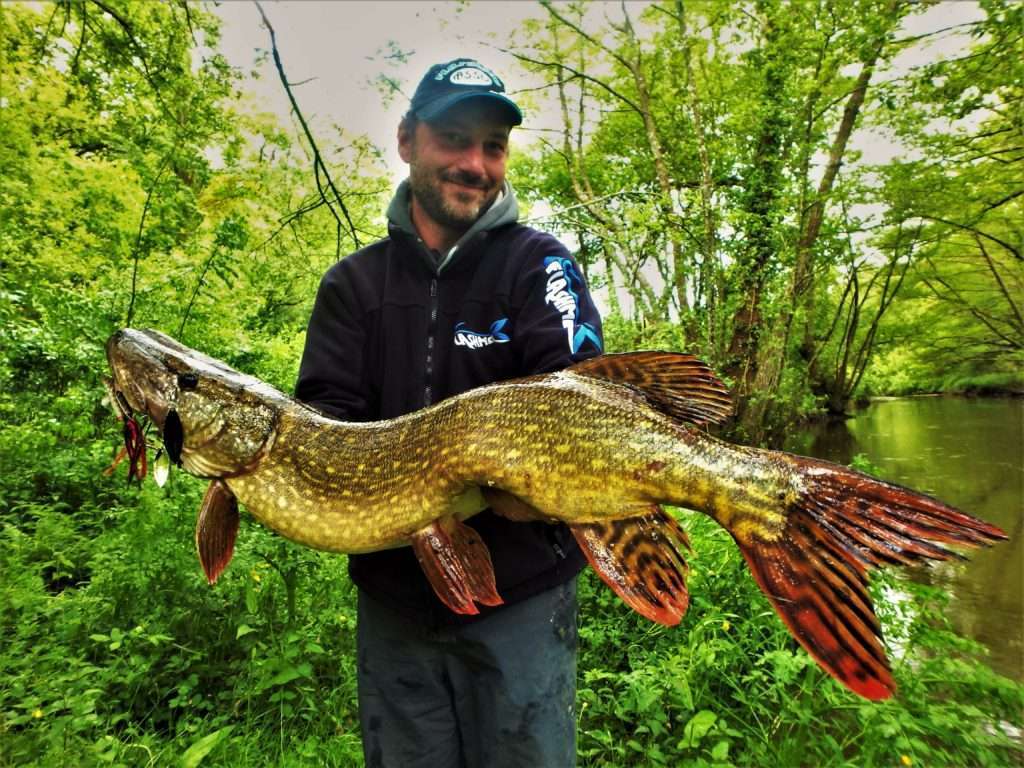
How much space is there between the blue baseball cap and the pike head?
3.39 ft

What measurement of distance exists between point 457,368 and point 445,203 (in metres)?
0.56

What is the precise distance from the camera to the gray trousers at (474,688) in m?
1.30

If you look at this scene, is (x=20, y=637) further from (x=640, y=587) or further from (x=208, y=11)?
Result: (x=208, y=11)

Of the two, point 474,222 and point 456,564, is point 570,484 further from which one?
point 474,222

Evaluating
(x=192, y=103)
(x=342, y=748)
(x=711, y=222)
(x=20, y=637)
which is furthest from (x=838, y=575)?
(x=711, y=222)

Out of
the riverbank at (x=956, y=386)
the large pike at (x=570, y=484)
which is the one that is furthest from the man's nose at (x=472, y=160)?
the riverbank at (x=956, y=386)

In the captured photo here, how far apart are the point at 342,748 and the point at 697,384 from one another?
2.01 metres

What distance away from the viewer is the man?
1.32m

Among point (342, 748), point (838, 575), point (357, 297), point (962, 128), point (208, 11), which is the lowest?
point (342, 748)

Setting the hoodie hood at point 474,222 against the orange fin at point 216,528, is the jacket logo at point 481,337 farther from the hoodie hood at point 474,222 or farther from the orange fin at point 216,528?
the orange fin at point 216,528

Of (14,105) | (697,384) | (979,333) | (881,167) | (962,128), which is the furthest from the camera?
(979,333)

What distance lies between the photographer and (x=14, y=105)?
194 inches

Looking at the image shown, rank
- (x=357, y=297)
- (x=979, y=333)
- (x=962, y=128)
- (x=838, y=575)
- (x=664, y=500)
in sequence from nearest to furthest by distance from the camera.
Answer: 1. (x=838, y=575)
2. (x=664, y=500)
3. (x=357, y=297)
4. (x=962, y=128)
5. (x=979, y=333)

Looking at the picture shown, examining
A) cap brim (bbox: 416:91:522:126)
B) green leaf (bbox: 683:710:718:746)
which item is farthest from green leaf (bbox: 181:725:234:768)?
cap brim (bbox: 416:91:522:126)
